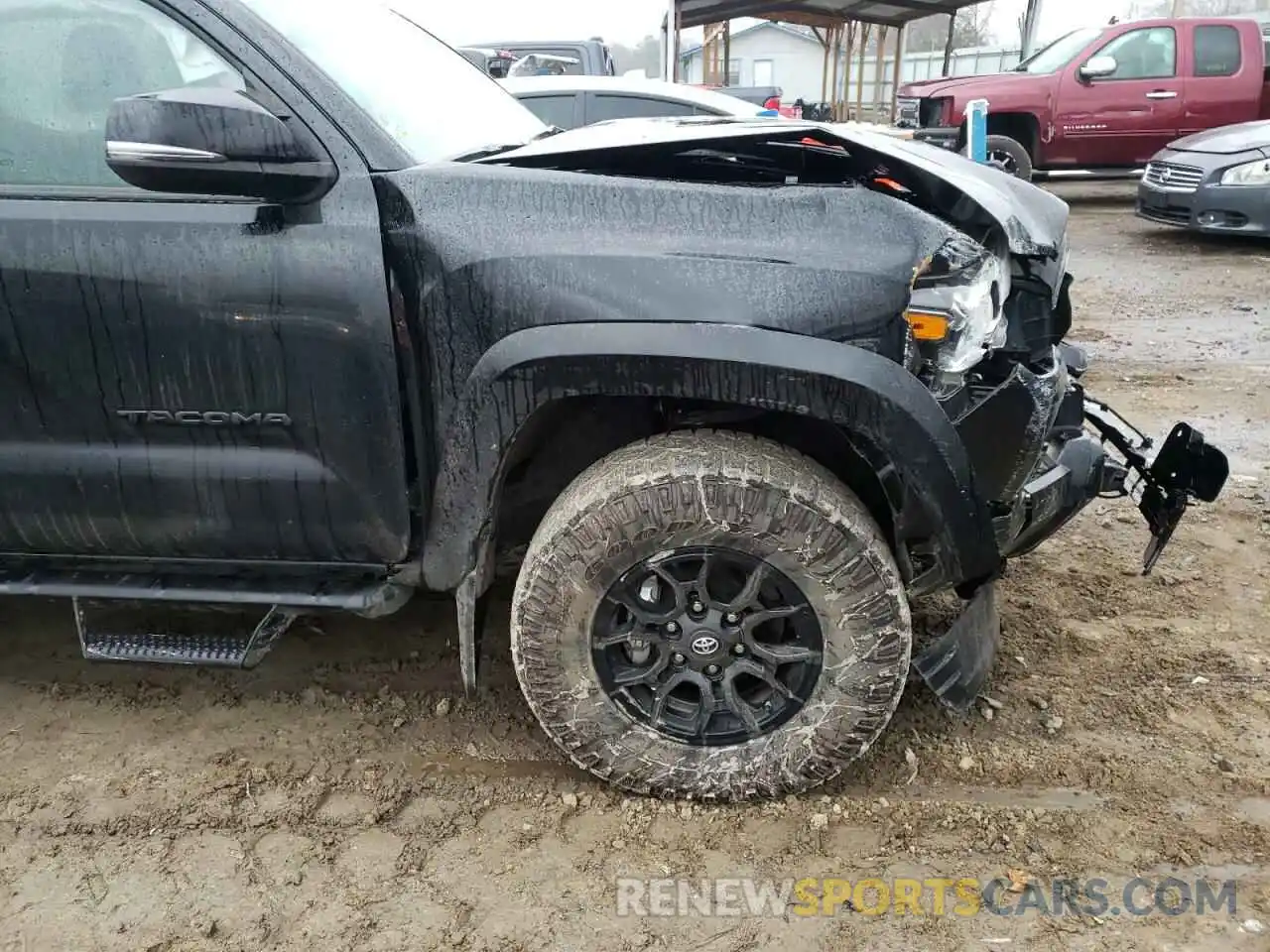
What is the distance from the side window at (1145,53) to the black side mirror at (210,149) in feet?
38.2

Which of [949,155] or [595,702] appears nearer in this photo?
[595,702]

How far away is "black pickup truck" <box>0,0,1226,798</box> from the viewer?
2014 millimetres

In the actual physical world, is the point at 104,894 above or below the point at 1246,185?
below

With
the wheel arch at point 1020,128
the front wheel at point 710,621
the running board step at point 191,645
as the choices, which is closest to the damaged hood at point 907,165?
the front wheel at point 710,621

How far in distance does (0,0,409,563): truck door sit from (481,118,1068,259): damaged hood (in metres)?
0.51

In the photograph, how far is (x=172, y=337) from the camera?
2.13 meters

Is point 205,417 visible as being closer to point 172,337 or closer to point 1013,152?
point 172,337

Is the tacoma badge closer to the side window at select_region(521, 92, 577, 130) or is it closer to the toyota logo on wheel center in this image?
the toyota logo on wheel center

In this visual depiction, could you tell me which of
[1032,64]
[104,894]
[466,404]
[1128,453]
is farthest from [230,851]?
[1032,64]

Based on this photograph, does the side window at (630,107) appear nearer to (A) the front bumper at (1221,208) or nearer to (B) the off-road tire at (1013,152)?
(B) the off-road tire at (1013,152)

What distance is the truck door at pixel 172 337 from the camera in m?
2.10

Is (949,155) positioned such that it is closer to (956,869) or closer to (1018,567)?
(1018,567)

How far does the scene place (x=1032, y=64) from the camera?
38.5 feet

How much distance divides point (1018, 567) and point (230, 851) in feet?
8.88
